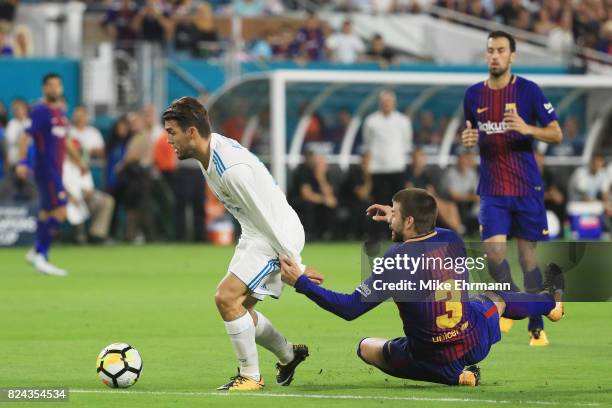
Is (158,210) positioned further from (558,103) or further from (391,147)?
(558,103)

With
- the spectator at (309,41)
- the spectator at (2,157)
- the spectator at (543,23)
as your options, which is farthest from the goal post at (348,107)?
the spectator at (543,23)

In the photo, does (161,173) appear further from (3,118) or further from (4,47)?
(4,47)

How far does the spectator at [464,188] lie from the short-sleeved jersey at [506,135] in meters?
14.6

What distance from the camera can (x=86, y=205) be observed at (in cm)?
2486

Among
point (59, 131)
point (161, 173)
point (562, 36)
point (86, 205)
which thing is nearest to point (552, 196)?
point (161, 173)

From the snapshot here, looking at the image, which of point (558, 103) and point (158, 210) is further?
point (558, 103)

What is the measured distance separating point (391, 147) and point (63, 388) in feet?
52.4

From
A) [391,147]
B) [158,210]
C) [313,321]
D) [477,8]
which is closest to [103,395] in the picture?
[313,321]

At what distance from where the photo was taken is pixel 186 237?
86.8 feet

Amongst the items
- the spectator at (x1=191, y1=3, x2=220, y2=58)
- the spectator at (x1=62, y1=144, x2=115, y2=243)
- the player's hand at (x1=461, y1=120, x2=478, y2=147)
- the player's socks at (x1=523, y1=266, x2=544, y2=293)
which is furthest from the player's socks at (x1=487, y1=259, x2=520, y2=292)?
the spectator at (x1=191, y1=3, x2=220, y2=58)

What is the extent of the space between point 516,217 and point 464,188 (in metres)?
14.9

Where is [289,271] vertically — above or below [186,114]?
below

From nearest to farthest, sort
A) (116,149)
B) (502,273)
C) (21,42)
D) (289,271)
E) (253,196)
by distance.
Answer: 1. (289,271)
2. (253,196)
3. (502,273)
4. (116,149)
5. (21,42)

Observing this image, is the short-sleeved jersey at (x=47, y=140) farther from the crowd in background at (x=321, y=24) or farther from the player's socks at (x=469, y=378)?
the crowd in background at (x=321, y=24)
